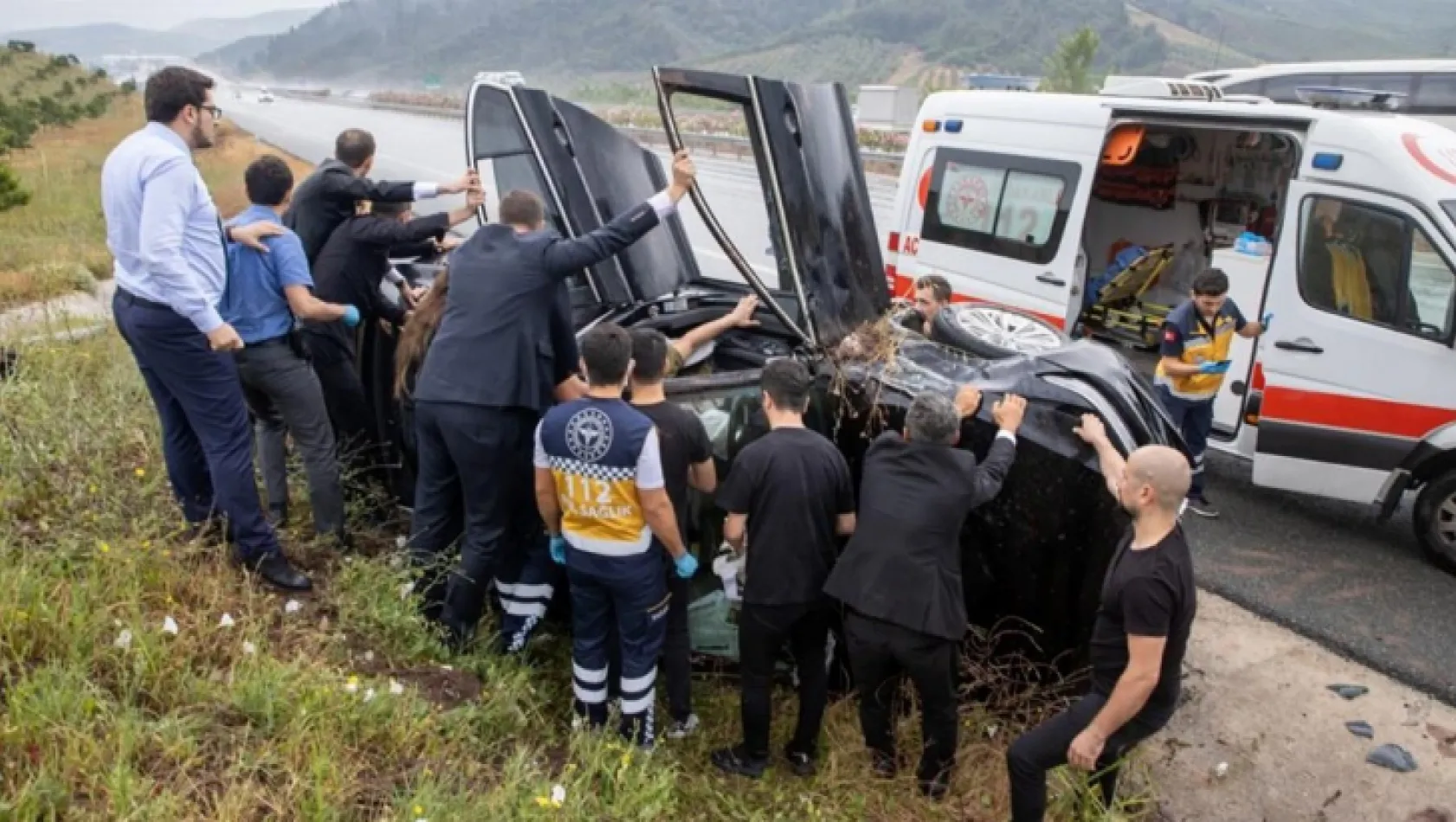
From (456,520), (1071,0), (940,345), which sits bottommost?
(456,520)

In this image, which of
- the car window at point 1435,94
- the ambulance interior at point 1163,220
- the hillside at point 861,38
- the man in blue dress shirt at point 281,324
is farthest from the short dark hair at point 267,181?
the hillside at point 861,38

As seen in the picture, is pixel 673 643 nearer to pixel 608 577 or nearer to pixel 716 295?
pixel 608 577

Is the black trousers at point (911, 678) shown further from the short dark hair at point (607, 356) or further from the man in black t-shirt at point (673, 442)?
the short dark hair at point (607, 356)

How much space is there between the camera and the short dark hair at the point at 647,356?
11.2 feet

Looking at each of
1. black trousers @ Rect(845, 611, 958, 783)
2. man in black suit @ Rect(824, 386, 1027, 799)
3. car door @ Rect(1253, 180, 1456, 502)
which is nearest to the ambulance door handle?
car door @ Rect(1253, 180, 1456, 502)

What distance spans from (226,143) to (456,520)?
39.4m

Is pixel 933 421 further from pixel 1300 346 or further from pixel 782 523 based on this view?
pixel 1300 346

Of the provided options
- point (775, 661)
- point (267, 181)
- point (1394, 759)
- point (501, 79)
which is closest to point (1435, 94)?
point (1394, 759)

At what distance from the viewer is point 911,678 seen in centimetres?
348

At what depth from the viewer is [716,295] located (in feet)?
16.1

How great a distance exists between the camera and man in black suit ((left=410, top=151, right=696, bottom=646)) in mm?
3676

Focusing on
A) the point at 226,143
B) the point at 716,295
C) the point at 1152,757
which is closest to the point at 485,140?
the point at 716,295

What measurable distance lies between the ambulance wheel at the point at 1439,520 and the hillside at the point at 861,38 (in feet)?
208

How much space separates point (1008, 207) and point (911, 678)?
4.47 m
